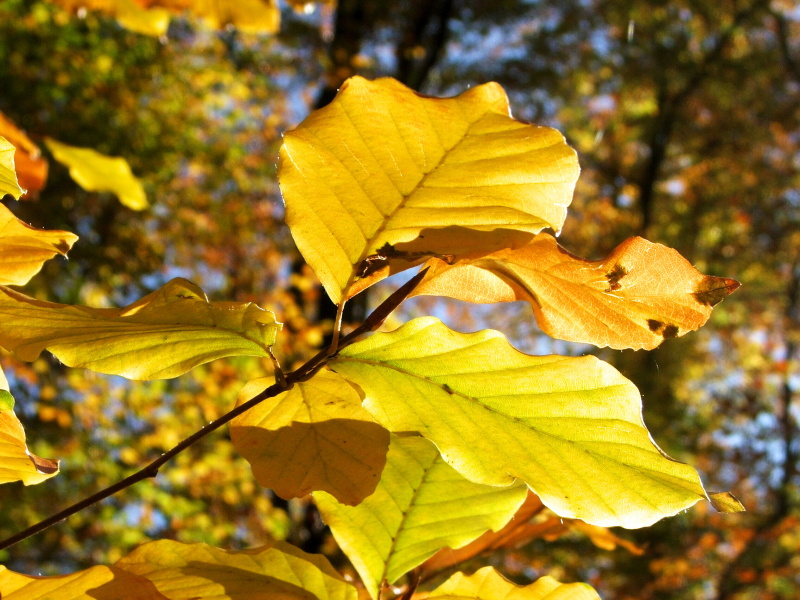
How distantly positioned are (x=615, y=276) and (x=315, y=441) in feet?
0.56

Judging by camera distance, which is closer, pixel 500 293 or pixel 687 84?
pixel 500 293

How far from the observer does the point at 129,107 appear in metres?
4.55

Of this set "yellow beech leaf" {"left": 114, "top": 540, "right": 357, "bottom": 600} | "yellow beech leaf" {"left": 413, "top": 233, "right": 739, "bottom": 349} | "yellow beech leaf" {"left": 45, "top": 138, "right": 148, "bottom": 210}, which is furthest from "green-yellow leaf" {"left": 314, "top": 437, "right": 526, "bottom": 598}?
"yellow beech leaf" {"left": 45, "top": 138, "right": 148, "bottom": 210}

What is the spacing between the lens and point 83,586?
1.18ft

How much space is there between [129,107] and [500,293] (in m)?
4.70

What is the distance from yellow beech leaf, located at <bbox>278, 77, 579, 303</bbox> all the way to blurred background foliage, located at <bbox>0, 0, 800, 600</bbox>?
1.68 metres

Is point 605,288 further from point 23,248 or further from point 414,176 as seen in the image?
point 23,248

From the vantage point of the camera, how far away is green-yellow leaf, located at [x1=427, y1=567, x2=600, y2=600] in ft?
1.39

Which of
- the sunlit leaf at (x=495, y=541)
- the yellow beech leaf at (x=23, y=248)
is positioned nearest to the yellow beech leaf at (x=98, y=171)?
the yellow beech leaf at (x=23, y=248)

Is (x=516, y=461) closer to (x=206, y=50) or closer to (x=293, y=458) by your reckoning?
(x=293, y=458)

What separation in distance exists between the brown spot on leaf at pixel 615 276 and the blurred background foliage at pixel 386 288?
1635mm

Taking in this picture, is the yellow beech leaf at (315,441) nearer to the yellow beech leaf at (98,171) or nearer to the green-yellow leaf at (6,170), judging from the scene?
the green-yellow leaf at (6,170)

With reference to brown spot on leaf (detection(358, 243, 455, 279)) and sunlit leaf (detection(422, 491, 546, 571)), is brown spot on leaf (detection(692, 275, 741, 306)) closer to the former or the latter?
brown spot on leaf (detection(358, 243, 455, 279))

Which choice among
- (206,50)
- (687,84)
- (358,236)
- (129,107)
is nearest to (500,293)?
(358,236)
